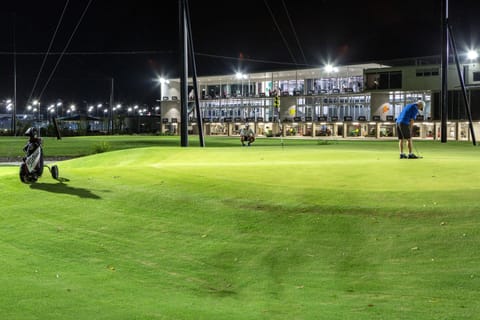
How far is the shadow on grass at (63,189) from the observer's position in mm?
14695

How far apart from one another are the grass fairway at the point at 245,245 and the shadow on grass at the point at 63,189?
0.15ft

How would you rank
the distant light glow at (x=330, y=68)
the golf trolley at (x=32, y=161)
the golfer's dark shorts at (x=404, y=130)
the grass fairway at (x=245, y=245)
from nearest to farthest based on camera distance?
the grass fairway at (x=245, y=245) < the golf trolley at (x=32, y=161) < the golfer's dark shorts at (x=404, y=130) < the distant light glow at (x=330, y=68)

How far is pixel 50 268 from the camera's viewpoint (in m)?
10.1

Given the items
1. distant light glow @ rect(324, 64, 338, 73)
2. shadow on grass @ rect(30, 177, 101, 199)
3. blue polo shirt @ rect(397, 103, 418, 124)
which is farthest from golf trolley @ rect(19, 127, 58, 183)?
distant light glow @ rect(324, 64, 338, 73)

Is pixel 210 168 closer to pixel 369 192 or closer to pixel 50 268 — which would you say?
pixel 369 192

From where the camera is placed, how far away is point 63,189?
1535cm

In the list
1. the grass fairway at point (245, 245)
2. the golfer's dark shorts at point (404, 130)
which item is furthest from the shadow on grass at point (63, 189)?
the golfer's dark shorts at point (404, 130)

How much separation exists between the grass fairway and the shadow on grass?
47 mm

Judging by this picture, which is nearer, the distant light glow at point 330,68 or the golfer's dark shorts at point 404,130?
the golfer's dark shorts at point 404,130

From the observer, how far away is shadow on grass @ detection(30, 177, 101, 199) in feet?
48.2

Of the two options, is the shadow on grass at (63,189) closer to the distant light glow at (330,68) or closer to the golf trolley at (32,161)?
the golf trolley at (32,161)

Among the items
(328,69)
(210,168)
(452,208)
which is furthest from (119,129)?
(452,208)

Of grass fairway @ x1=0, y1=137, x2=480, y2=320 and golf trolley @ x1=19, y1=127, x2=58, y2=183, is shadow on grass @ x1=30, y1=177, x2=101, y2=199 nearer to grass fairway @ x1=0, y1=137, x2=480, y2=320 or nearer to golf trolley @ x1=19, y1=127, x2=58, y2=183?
grass fairway @ x1=0, y1=137, x2=480, y2=320

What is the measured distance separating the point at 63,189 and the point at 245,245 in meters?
6.08
